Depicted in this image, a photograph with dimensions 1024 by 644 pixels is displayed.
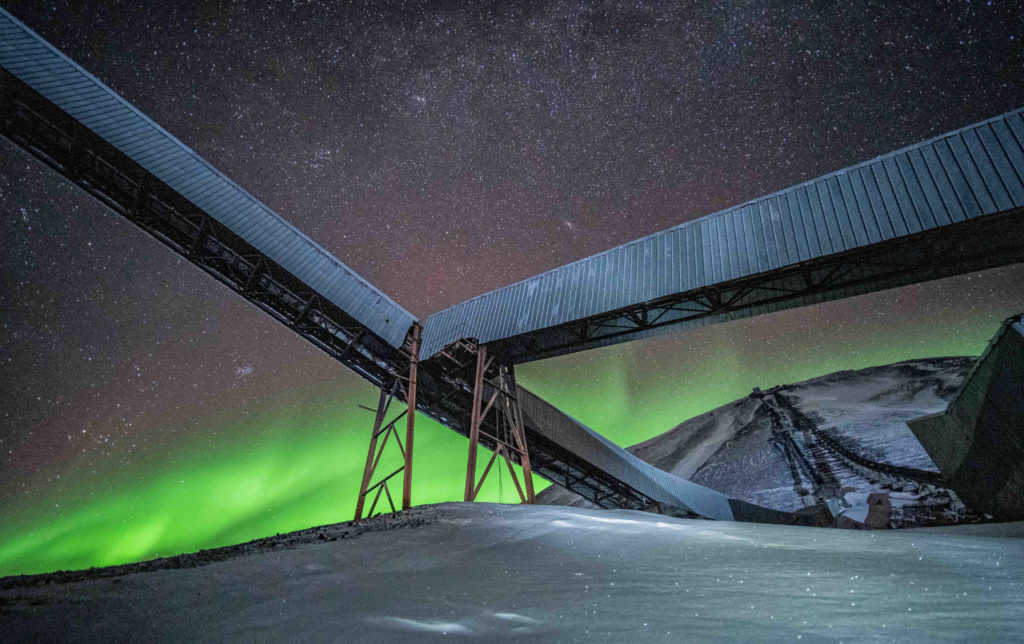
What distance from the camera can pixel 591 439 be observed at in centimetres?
1530

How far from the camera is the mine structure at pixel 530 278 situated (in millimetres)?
7625

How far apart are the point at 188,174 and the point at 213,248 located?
177 centimetres

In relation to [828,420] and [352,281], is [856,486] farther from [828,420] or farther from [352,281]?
[352,281]

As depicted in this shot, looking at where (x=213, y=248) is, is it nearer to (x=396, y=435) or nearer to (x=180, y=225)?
(x=180, y=225)

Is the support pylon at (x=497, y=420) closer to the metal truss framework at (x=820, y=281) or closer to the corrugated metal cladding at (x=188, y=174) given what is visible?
the metal truss framework at (x=820, y=281)

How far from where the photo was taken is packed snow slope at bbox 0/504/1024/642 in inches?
67.9

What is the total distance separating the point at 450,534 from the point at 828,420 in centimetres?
2943

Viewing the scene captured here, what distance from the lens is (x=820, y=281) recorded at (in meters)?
8.81

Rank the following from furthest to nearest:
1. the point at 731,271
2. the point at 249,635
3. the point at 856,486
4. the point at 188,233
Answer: the point at 856,486
the point at 188,233
the point at 731,271
the point at 249,635

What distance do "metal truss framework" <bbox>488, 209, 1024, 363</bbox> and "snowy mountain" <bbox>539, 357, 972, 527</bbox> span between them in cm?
674

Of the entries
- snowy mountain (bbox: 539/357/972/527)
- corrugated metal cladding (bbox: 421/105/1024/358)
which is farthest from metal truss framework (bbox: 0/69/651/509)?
snowy mountain (bbox: 539/357/972/527)

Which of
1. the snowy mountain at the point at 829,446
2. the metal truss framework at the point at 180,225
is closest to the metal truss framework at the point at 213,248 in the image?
the metal truss framework at the point at 180,225

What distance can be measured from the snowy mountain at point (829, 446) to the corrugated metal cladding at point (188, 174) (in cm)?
1610

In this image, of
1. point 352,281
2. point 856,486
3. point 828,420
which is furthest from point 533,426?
point 828,420
